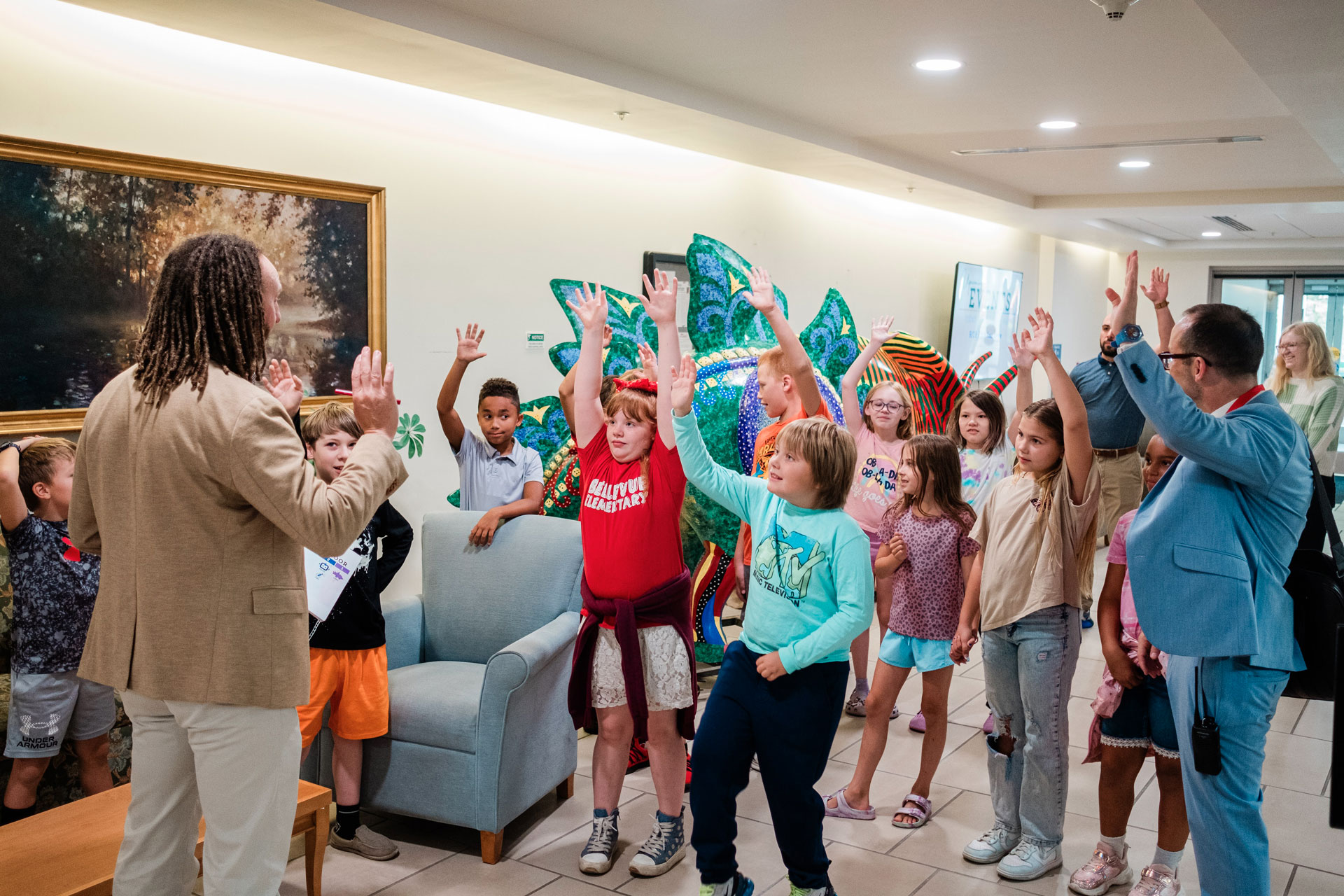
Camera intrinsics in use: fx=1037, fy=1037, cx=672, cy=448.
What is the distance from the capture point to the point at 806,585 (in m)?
2.38

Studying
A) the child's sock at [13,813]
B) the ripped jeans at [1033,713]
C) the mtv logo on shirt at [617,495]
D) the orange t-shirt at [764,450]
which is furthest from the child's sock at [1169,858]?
the child's sock at [13,813]

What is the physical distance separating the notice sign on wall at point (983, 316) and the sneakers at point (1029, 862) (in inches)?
241

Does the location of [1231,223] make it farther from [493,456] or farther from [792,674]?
[792,674]

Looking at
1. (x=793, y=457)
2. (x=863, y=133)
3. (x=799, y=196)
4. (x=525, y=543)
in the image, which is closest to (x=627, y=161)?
(x=863, y=133)

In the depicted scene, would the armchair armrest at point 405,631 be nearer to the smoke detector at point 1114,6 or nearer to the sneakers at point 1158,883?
the sneakers at point 1158,883

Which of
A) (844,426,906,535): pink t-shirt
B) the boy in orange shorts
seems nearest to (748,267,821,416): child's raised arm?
(844,426,906,535): pink t-shirt

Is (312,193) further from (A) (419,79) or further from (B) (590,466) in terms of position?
(B) (590,466)

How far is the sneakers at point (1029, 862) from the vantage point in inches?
112

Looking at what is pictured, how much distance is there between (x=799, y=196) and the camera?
688 centimetres

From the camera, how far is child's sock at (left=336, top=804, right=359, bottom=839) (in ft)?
9.78

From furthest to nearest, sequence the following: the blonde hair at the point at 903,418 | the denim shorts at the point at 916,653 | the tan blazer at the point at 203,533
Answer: the blonde hair at the point at 903,418, the denim shorts at the point at 916,653, the tan blazer at the point at 203,533

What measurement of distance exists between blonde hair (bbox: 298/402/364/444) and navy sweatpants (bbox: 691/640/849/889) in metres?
1.30

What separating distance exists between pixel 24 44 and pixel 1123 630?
372 cm

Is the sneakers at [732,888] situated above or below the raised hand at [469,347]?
below
